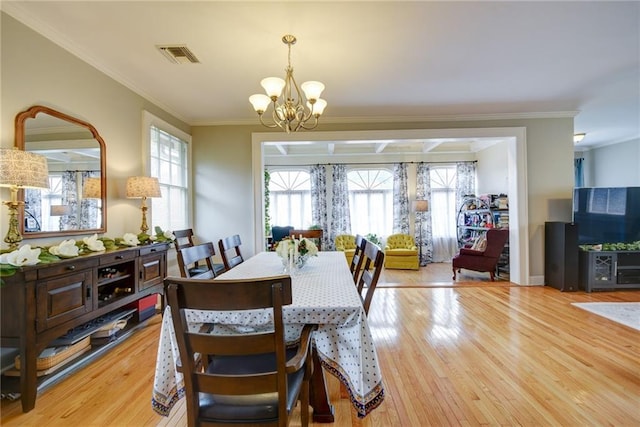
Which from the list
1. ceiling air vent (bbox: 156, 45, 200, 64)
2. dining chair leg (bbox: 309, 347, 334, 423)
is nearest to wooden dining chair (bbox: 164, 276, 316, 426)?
dining chair leg (bbox: 309, 347, 334, 423)

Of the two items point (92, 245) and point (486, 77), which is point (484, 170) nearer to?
point (486, 77)

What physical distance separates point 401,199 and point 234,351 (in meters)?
6.76

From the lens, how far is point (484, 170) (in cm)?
699

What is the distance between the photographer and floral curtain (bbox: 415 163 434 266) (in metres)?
7.19

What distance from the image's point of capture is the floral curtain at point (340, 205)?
24.1 ft

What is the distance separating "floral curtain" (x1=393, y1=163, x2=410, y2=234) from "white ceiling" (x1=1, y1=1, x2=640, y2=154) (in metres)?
3.38

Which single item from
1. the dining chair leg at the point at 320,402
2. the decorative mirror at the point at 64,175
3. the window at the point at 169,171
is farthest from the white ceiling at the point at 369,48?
the dining chair leg at the point at 320,402

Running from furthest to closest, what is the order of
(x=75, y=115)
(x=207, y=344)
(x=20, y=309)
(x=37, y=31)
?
(x=75, y=115), (x=37, y=31), (x=20, y=309), (x=207, y=344)

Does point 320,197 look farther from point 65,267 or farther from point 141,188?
point 65,267

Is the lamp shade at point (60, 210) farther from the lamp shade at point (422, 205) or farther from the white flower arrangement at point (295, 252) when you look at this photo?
the lamp shade at point (422, 205)

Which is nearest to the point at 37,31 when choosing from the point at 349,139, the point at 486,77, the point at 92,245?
the point at 92,245

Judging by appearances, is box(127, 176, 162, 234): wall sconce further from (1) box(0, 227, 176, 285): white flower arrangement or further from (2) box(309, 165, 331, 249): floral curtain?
(2) box(309, 165, 331, 249): floral curtain

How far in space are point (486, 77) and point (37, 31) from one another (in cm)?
408

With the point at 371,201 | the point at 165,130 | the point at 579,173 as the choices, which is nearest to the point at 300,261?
the point at 165,130
